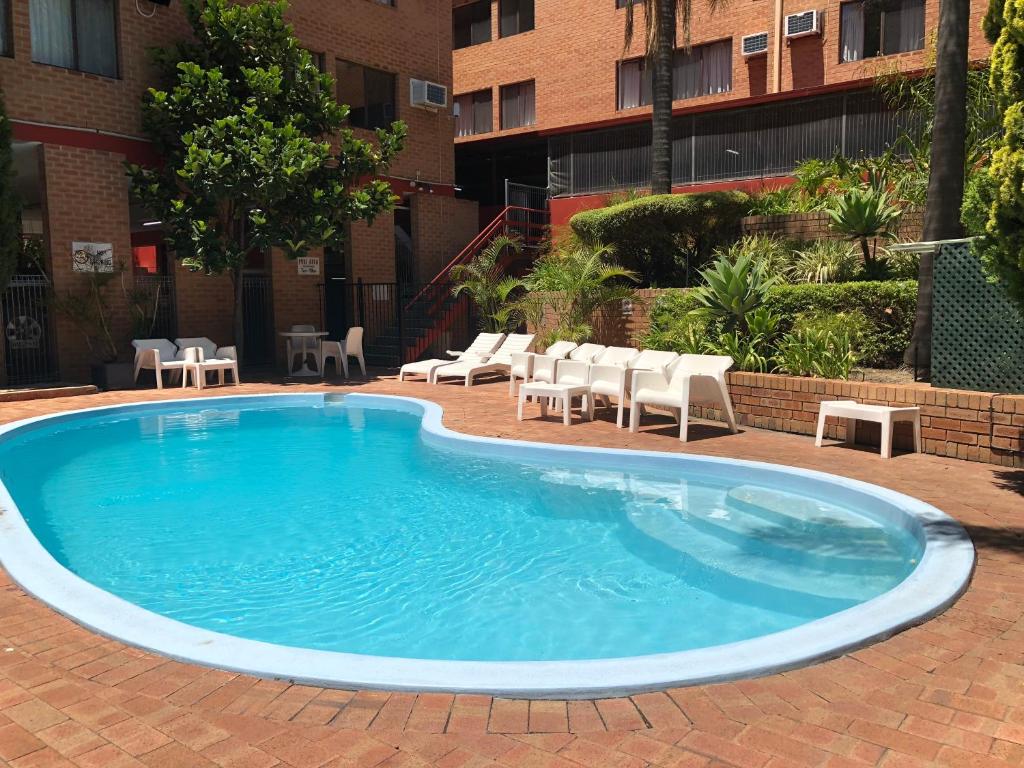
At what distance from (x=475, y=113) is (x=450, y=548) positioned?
2467cm

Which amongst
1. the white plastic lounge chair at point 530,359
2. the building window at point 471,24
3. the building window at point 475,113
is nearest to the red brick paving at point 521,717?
the white plastic lounge chair at point 530,359

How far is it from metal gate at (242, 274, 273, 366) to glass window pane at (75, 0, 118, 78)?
501 centimetres

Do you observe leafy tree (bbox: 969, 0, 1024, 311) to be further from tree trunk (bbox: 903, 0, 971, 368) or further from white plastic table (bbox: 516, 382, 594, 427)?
white plastic table (bbox: 516, 382, 594, 427)

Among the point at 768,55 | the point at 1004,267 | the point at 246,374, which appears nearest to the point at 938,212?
the point at 1004,267

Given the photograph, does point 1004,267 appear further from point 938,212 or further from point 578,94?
point 578,94

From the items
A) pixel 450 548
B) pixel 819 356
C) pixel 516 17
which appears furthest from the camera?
pixel 516 17

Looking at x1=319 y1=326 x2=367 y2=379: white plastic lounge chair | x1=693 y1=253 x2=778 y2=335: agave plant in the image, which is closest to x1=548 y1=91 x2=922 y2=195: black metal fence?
x1=319 y1=326 x2=367 y2=379: white plastic lounge chair

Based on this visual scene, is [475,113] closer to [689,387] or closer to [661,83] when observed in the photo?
[661,83]

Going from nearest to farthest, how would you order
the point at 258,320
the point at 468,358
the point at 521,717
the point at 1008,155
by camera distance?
the point at 521,717 < the point at 1008,155 < the point at 468,358 < the point at 258,320

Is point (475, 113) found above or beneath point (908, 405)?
above

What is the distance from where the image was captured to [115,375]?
14.6 meters

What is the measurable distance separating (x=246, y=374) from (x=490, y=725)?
15447 mm

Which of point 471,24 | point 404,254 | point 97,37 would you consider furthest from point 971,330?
point 471,24

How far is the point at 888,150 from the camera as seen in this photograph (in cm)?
1555
